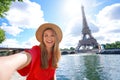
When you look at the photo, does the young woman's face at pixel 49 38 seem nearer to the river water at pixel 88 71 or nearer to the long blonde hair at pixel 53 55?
the long blonde hair at pixel 53 55

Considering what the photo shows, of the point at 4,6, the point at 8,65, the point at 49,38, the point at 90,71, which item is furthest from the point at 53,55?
the point at 90,71

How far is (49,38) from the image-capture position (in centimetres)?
250

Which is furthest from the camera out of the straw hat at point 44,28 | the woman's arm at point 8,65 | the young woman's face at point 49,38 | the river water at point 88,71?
the river water at point 88,71

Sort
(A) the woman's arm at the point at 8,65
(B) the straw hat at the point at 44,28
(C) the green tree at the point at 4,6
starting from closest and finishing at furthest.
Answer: (A) the woman's arm at the point at 8,65 → (B) the straw hat at the point at 44,28 → (C) the green tree at the point at 4,6

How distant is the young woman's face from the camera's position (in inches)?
97.6

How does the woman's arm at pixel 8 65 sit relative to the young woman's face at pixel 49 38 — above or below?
below

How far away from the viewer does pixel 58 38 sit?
2.63m

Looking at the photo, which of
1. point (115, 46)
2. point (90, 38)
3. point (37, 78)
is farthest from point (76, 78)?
point (115, 46)

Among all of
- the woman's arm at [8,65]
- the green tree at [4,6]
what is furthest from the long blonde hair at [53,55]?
the green tree at [4,6]

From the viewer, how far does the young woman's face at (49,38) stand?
2.48 m

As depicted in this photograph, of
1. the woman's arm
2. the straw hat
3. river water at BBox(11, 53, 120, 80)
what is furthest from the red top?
river water at BBox(11, 53, 120, 80)

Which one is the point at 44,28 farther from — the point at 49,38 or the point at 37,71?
the point at 37,71

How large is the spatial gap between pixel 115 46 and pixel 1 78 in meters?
141

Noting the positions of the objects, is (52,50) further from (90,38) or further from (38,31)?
(90,38)
